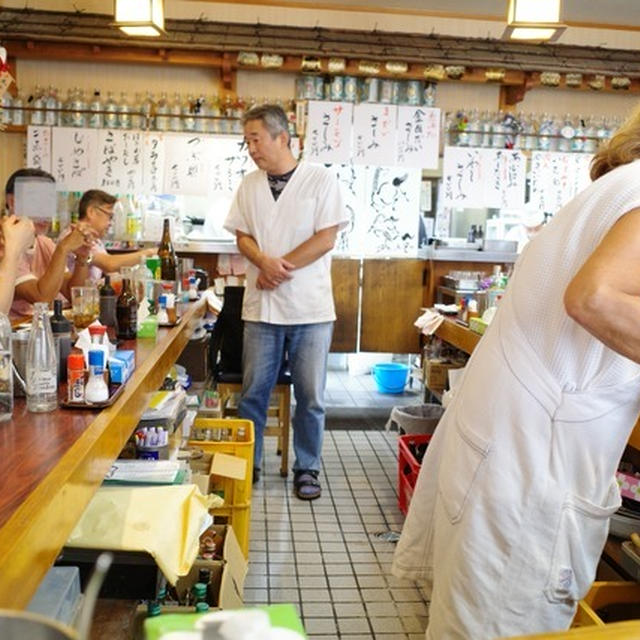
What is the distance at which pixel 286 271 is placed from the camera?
342cm

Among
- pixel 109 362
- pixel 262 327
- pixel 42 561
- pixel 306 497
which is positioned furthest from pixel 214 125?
pixel 42 561

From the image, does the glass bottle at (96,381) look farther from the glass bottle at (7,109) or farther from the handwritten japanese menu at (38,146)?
the glass bottle at (7,109)

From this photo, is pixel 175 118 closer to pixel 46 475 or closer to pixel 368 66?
pixel 368 66

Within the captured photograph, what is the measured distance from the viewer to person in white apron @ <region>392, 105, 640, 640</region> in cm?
135

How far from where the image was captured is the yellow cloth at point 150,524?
157 cm

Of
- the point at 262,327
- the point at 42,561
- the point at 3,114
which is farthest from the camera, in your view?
the point at 3,114

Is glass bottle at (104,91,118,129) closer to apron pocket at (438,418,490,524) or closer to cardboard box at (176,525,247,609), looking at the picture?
cardboard box at (176,525,247,609)

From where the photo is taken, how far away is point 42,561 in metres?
1.01

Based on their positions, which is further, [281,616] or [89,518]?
[89,518]

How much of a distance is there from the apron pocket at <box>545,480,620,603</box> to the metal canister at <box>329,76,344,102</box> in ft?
16.5

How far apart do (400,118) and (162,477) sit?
4.74 meters

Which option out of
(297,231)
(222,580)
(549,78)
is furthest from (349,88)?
(222,580)

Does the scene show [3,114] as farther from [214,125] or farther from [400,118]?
[400,118]

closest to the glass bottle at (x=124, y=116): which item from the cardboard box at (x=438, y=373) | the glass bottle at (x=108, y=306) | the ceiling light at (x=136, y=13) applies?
the ceiling light at (x=136, y=13)
